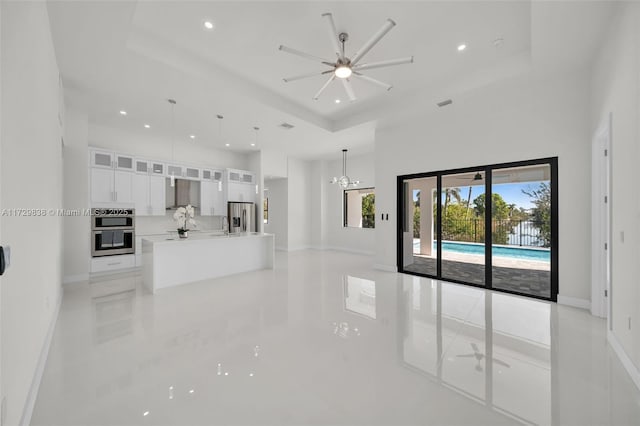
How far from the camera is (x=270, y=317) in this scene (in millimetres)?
3270

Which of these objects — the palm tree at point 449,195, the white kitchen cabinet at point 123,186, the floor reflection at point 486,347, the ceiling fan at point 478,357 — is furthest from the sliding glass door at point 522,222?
the white kitchen cabinet at point 123,186

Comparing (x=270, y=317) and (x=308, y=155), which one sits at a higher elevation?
(x=308, y=155)

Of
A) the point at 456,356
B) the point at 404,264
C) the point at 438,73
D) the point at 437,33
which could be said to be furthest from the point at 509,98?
the point at 456,356

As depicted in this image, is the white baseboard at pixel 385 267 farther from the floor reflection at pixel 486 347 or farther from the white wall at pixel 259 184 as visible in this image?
the white wall at pixel 259 184

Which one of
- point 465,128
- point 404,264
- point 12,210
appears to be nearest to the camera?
point 12,210

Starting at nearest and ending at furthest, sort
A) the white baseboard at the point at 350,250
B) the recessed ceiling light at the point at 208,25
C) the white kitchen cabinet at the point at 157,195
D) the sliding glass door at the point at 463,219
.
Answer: the recessed ceiling light at the point at 208,25 < the sliding glass door at the point at 463,219 < the white kitchen cabinet at the point at 157,195 < the white baseboard at the point at 350,250

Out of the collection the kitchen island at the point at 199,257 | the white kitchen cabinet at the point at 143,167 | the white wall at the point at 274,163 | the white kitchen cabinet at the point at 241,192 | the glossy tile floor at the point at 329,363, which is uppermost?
the white wall at the point at 274,163

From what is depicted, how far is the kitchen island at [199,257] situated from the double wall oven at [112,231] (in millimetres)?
1047

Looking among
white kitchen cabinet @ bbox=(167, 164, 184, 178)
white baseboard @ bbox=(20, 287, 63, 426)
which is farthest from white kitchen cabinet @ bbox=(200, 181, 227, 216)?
white baseboard @ bbox=(20, 287, 63, 426)

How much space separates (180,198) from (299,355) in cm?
589

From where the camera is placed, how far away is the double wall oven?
17.3 ft

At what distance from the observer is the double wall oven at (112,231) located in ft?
17.3

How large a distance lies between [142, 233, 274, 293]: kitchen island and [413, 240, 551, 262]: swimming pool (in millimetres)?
3840

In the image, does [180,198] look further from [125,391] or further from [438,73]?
[438,73]
